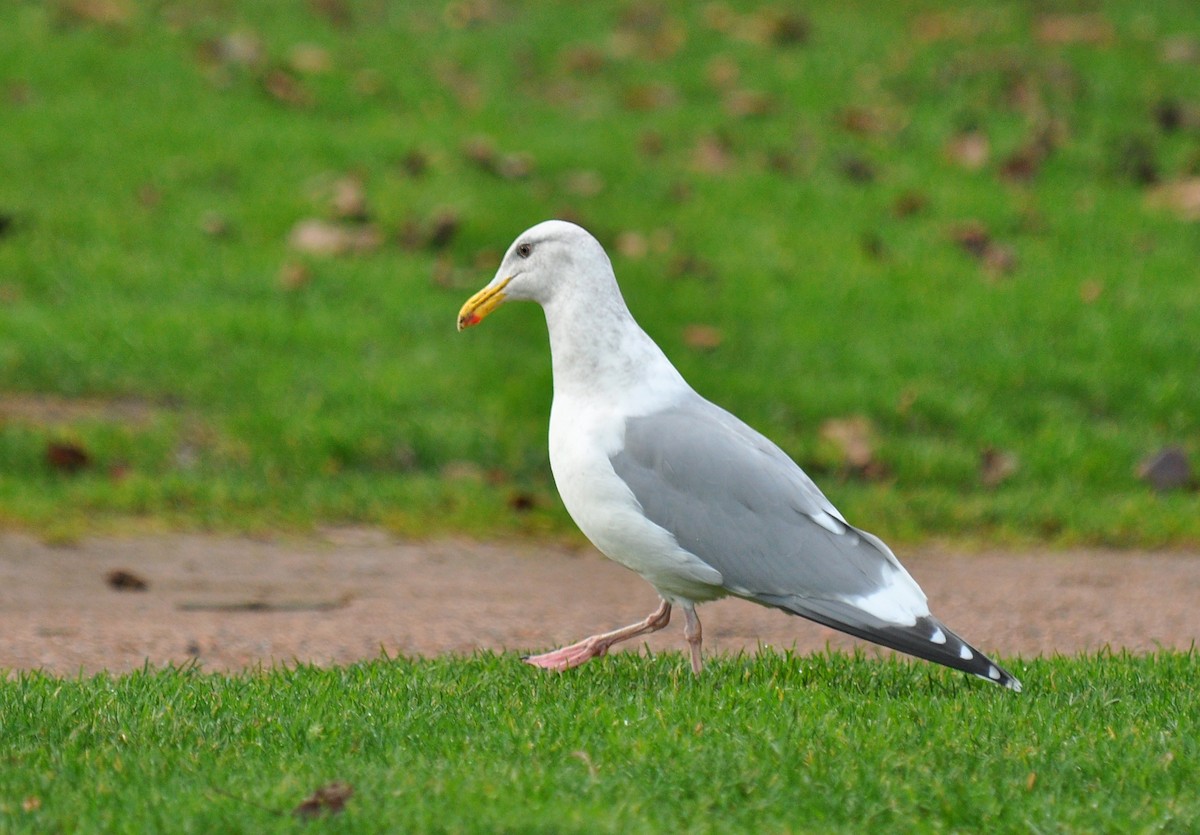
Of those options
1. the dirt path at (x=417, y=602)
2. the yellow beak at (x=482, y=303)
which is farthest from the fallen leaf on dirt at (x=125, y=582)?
the yellow beak at (x=482, y=303)

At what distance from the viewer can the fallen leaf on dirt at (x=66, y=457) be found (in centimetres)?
749

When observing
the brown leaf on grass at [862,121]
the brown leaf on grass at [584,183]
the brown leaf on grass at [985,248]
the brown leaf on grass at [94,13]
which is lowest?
the brown leaf on grass at [985,248]

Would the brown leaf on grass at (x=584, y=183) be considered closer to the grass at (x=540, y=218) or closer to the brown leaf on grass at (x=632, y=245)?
the grass at (x=540, y=218)

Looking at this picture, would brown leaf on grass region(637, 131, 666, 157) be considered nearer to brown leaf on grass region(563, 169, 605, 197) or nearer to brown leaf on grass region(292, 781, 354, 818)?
brown leaf on grass region(563, 169, 605, 197)

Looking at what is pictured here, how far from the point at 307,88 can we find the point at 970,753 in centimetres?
894

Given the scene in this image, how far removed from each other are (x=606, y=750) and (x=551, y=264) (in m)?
1.65

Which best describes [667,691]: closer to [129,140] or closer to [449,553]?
[449,553]

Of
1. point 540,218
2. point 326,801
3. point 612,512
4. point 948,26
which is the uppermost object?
point 948,26

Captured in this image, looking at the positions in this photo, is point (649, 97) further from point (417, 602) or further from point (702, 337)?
point (417, 602)

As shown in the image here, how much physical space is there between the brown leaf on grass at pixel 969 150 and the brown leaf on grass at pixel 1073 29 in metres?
2.39

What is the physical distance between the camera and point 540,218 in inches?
390

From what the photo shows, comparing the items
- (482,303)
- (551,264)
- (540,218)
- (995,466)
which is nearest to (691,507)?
(551,264)

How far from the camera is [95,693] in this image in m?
4.46

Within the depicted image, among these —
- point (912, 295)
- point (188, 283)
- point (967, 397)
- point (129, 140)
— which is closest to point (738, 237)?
point (912, 295)
